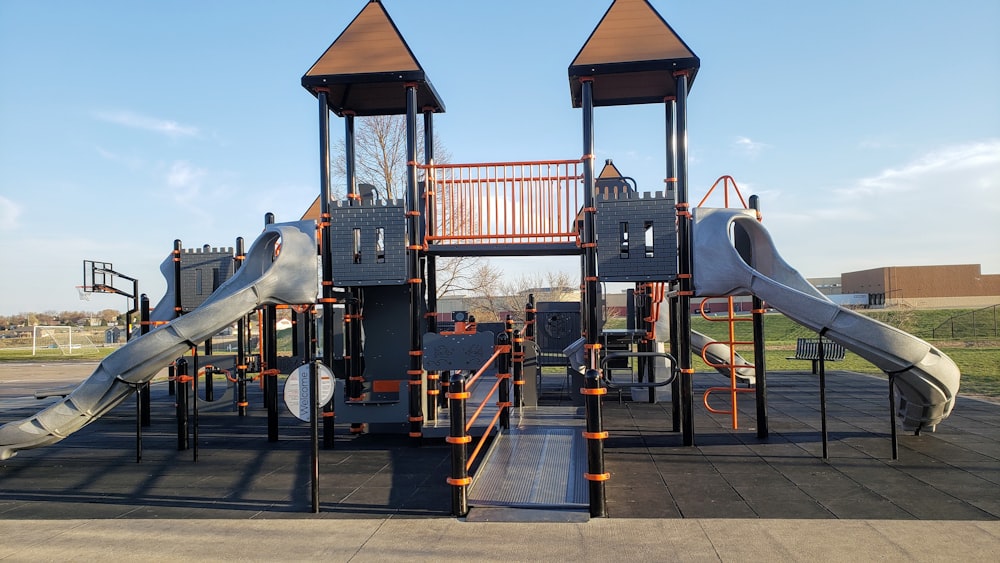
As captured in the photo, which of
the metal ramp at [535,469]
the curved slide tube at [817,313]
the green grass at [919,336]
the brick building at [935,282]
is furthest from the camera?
the brick building at [935,282]

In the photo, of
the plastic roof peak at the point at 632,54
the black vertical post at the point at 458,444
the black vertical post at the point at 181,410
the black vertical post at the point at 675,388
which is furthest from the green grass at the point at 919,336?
the black vertical post at the point at 181,410

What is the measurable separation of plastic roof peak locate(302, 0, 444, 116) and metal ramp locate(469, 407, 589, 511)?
5471mm

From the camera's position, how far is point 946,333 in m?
36.6

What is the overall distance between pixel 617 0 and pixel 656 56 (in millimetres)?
1445

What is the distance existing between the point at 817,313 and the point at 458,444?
5.28 meters

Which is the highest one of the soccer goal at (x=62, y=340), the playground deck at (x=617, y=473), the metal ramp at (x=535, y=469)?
the metal ramp at (x=535, y=469)

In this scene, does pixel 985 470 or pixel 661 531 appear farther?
pixel 985 470

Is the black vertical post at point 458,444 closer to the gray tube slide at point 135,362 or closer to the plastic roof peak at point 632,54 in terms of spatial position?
the gray tube slide at point 135,362

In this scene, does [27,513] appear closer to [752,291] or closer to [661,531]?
[661,531]

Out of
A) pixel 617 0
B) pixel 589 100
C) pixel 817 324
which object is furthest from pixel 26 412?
pixel 817 324

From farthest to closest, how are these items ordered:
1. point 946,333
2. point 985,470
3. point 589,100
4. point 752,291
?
point 946,333
point 589,100
point 752,291
point 985,470

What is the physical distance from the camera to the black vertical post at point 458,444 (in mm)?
5848

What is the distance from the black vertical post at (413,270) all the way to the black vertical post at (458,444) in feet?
12.2

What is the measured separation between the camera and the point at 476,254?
1027 cm
